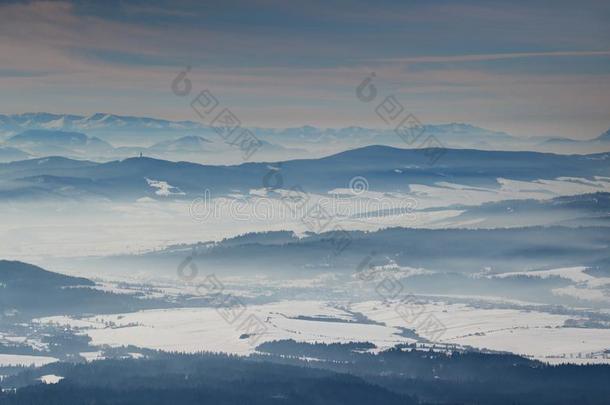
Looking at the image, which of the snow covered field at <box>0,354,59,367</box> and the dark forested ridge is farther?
the snow covered field at <box>0,354,59,367</box>

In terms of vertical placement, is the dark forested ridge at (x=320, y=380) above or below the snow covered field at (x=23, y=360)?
below

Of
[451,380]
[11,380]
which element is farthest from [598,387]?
[11,380]

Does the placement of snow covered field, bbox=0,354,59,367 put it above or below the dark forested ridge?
above

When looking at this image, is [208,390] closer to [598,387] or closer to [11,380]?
[11,380]

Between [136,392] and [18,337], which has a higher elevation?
[18,337]

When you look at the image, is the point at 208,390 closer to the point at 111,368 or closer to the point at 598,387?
the point at 111,368

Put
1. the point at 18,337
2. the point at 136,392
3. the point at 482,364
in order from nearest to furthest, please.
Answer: the point at 136,392, the point at 482,364, the point at 18,337

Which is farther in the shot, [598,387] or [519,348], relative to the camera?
[519,348]

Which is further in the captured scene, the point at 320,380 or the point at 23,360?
the point at 23,360

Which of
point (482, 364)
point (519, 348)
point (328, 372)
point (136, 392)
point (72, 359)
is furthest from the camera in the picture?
point (519, 348)

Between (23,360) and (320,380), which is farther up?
(23,360)

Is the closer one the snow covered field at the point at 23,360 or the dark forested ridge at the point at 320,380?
the dark forested ridge at the point at 320,380
